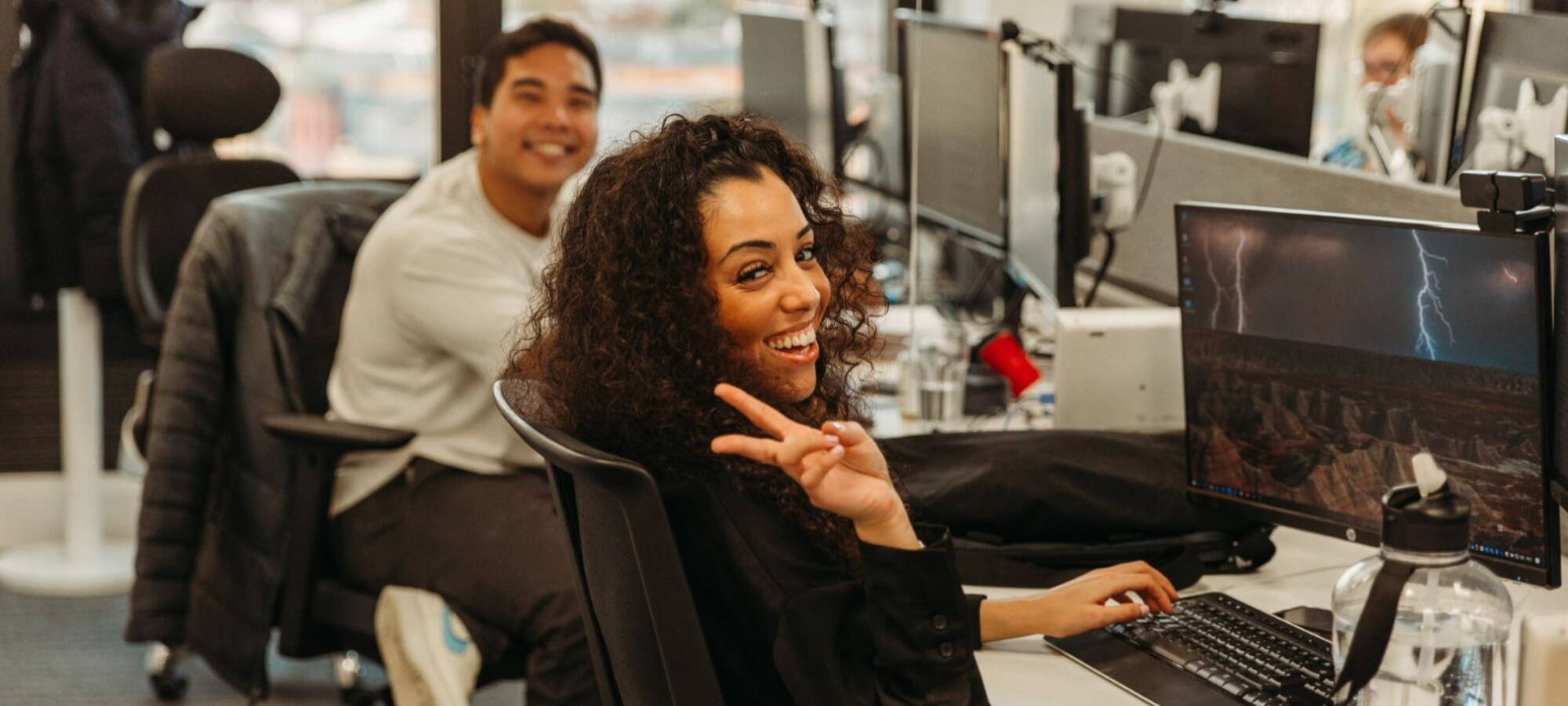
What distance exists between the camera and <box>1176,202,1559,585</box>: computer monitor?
4.28 feet

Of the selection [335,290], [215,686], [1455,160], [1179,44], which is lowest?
[215,686]

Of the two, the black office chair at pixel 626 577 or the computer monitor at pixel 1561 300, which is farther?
the computer monitor at pixel 1561 300

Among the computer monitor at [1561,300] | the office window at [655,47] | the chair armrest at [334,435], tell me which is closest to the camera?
the computer monitor at [1561,300]

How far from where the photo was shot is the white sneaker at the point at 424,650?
6.49 ft

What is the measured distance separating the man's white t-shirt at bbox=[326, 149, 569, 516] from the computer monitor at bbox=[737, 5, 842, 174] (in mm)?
941

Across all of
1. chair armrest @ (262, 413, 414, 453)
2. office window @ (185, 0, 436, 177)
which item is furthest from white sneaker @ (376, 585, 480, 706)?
office window @ (185, 0, 436, 177)

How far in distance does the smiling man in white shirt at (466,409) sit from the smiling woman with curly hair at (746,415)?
0.70 m

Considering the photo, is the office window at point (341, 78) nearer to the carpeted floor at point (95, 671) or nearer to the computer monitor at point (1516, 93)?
the carpeted floor at point (95, 671)

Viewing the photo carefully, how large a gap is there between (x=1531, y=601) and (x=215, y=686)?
2.28m

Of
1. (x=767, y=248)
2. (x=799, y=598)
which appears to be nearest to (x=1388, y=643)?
(x=799, y=598)

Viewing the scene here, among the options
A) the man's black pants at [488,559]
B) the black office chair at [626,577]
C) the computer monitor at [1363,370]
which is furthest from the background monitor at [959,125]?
the black office chair at [626,577]

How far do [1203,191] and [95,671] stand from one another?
2161 mm

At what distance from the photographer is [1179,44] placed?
10.1ft

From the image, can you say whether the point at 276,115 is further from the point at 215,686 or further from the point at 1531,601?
the point at 1531,601
